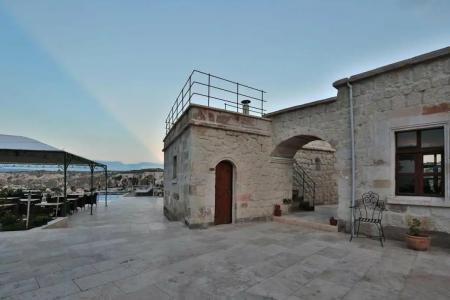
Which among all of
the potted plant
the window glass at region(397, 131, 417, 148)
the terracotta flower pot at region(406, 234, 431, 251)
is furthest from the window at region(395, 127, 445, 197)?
the terracotta flower pot at region(406, 234, 431, 251)

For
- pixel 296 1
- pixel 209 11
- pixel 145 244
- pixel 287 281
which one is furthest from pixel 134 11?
pixel 287 281

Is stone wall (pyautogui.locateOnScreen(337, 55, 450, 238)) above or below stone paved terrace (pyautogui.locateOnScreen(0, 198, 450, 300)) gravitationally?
above

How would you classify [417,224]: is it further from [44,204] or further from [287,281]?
[44,204]

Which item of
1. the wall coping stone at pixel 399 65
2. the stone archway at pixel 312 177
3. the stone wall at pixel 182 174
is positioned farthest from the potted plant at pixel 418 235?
the stone wall at pixel 182 174

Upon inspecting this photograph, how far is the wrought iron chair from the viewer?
5688mm

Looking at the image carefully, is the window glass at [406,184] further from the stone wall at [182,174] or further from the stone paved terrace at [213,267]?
the stone wall at [182,174]

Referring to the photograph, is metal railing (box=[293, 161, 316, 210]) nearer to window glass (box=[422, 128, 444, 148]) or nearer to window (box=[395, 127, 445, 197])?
window (box=[395, 127, 445, 197])

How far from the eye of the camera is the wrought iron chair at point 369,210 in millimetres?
5688

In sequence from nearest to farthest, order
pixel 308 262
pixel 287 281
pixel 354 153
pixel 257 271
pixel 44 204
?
1. pixel 287 281
2. pixel 257 271
3. pixel 308 262
4. pixel 354 153
5. pixel 44 204

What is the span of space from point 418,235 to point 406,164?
162 cm

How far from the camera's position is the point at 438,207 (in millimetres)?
4953

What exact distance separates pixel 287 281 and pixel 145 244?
3258 mm

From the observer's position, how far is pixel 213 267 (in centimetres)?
378

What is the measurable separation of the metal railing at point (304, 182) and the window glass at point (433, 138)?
6171 mm
